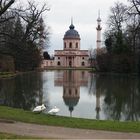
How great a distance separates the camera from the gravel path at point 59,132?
41.9 ft

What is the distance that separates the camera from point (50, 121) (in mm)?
15531

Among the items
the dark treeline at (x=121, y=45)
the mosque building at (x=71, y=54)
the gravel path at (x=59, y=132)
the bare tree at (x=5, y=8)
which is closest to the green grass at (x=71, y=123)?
the gravel path at (x=59, y=132)

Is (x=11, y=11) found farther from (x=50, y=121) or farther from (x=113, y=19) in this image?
(x=113, y=19)

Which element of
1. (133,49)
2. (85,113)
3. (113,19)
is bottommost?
(85,113)

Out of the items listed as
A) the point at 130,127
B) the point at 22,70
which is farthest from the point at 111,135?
the point at 22,70

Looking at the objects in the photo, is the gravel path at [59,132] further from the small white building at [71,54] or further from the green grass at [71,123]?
the small white building at [71,54]

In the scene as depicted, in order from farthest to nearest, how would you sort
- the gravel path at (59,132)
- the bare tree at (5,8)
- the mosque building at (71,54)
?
the mosque building at (71,54) → the bare tree at (5,8) → the gravel path at (59,132)

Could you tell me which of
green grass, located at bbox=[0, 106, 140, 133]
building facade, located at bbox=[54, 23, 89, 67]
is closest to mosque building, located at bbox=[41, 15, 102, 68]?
building facade, located at bbox=[54, 23, 89, 67]

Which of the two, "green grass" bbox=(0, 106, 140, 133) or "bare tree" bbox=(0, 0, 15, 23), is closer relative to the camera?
"green grass" bbox=(0, 106, 140, 133)

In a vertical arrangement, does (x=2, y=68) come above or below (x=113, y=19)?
below

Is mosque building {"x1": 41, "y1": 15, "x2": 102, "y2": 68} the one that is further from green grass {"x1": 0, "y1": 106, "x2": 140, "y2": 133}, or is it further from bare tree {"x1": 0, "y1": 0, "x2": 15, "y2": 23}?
green grass {"x1": 0, "y1": 106, "x2": 140, "y2": 133}

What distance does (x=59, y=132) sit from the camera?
13383 millimetres

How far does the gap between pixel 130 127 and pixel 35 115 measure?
4.25 metres

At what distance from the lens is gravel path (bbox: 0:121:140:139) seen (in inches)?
502
